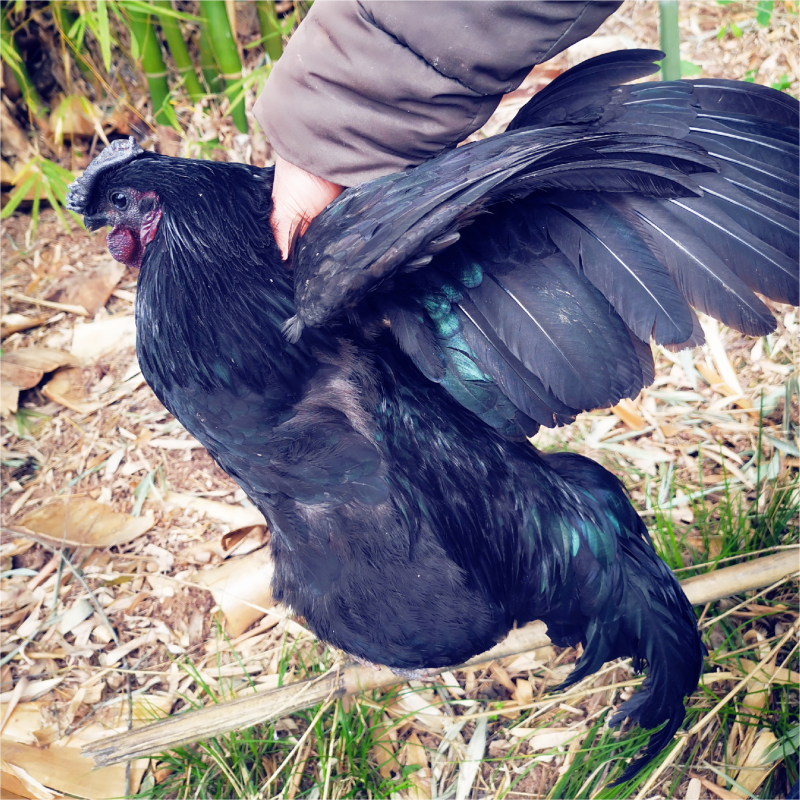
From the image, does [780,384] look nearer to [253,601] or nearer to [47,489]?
[253,601]

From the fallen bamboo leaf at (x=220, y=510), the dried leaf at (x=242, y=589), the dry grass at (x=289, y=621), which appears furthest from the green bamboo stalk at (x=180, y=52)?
the dried leaf at (x=242, y=589)

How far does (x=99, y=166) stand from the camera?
1.70 meters

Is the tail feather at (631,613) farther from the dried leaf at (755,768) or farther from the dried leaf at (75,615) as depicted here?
the dried leaf at (75,615)

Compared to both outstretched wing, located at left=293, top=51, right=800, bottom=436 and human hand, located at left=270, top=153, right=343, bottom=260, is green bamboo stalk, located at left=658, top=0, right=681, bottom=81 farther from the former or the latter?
human hand, located at left=270, top=153, right=343, bottom=260

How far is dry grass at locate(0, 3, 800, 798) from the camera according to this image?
2115 millimetres

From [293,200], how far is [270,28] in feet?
7.85

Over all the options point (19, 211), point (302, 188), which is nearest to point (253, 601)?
point (302, 188)

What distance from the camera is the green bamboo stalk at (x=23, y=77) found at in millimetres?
3451

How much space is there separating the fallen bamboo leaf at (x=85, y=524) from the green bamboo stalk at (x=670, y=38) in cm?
244

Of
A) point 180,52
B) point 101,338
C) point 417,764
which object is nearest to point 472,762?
point 417,764

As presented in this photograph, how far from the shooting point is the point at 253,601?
257 centimetres

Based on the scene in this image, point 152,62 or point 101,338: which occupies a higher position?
point 152,62

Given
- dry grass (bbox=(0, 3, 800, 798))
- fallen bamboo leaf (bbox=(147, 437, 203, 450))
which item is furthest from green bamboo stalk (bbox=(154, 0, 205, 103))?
fallen bamboo leaf (bbox=(147, 437, 203, 450))

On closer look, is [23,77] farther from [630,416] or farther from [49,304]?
[630,416]
